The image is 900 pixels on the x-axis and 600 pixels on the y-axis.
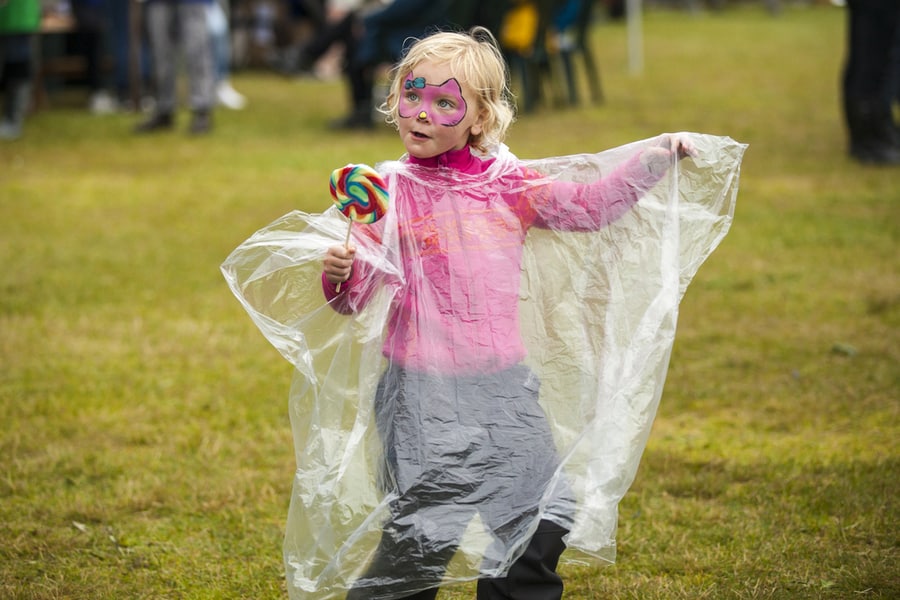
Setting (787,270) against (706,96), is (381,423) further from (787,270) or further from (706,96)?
(706,96)

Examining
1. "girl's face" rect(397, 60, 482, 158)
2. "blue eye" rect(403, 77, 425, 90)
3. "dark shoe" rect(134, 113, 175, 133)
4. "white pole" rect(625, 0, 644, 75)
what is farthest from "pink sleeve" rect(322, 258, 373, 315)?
"white pole" rect(625, 0, 644, 75)

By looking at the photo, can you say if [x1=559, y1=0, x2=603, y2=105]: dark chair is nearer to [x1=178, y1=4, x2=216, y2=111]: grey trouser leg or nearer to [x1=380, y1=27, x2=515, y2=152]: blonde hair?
[x1=178, y1=4, x2=216, y2=111]: grey trouser leg

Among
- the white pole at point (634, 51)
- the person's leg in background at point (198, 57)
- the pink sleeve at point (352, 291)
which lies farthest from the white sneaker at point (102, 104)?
the pink sleeve at point (352, 291)

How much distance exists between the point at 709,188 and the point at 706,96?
8.60m

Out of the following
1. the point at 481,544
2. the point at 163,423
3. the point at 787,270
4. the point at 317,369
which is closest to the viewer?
the point at 481,544

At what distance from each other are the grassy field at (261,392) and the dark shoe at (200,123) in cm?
74

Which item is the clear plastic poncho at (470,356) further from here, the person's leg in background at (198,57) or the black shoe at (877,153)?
the person's leg in background at (198,57)


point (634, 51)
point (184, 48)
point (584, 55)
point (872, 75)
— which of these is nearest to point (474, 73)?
point (872, 75)

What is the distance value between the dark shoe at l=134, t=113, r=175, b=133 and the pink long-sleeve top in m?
7.10

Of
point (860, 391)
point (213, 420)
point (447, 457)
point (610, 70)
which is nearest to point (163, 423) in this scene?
point (213, 420)

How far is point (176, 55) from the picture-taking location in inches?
354

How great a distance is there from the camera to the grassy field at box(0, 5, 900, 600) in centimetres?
279

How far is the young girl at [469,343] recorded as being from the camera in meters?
2.19

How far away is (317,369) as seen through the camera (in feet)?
7.68
